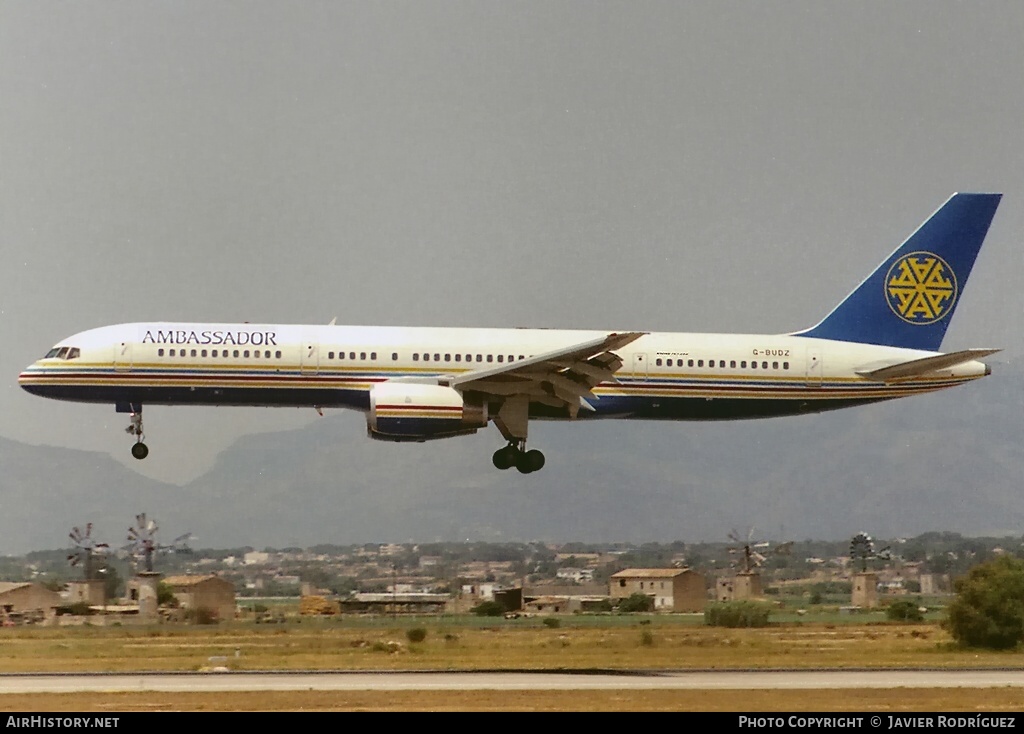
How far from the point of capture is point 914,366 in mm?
37656

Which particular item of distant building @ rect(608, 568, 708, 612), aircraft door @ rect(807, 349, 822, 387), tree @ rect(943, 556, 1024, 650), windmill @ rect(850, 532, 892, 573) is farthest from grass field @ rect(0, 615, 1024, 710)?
windmill @ rect(850, 532, 892, 573)

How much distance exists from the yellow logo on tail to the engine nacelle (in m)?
13.2

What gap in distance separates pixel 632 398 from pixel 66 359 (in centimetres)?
1510

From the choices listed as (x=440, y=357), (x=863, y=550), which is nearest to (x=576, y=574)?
(x=863, y=550)

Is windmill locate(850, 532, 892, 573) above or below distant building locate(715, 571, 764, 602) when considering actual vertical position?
above

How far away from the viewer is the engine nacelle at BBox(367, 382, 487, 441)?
116 ft

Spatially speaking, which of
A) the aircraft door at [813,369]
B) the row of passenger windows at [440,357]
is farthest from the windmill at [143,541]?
the aircraft door at [813,369]

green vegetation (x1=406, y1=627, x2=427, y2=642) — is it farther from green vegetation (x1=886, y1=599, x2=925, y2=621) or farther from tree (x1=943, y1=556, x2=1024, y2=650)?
green vegetation (x1=886, y1=599, x2=925, y2=621)

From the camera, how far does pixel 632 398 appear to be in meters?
37.8

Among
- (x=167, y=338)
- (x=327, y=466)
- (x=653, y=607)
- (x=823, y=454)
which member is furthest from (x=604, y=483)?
(x=167, y=338)

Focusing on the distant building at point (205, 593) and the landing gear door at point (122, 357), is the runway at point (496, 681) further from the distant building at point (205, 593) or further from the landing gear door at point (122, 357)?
the landing gear door at point (122, 357)

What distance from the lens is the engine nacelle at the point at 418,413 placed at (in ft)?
116

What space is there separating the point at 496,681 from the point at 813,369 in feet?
51.1

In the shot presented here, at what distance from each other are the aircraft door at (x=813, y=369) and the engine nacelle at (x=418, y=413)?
928cm
